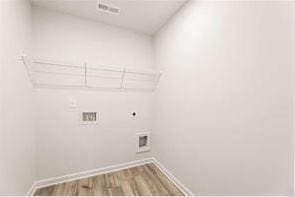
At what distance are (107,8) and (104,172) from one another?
234 cm

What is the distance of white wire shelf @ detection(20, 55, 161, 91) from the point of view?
1797 millimetres

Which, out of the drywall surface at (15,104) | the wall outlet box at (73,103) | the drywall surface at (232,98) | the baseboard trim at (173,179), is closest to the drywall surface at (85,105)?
the wall outlet box at (73,103)

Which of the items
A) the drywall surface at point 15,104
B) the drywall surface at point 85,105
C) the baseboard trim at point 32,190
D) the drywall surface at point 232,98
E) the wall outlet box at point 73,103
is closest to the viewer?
the drywall surface at point 232,98

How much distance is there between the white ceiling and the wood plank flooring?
2.33 meters

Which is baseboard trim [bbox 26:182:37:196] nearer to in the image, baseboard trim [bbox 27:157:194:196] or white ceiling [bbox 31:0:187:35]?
baseboard trim [bbox 27:157:194:196]

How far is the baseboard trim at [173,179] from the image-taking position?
1709mm

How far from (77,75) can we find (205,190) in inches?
83.4

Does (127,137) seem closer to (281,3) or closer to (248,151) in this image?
(248,151)

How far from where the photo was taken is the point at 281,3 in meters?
0.87

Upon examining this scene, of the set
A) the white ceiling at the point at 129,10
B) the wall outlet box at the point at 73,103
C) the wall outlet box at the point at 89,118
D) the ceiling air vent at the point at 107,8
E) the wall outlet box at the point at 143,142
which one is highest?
the white ceiling at the point at 129,10

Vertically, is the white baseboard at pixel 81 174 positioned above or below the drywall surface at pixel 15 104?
below

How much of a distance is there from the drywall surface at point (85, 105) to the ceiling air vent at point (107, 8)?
34cm

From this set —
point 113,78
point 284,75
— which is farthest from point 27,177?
point 284,75

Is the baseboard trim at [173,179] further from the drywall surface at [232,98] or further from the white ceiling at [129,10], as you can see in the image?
the white ceiling at [129,10]
